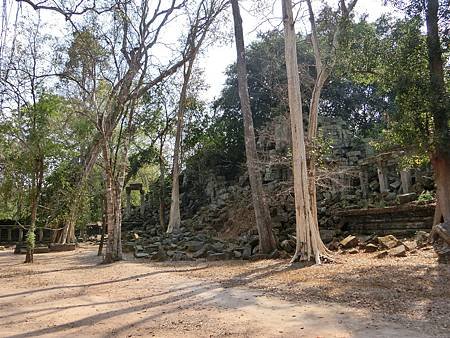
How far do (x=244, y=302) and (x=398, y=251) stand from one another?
503 centimetres

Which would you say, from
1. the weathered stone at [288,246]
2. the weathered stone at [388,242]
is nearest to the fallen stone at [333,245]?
the weathered stone at [288,246]

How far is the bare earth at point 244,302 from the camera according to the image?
4.54 meters

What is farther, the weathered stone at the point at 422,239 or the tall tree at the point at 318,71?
the tall tree at the point at 318,71

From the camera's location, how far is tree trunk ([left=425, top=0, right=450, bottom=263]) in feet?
28.5

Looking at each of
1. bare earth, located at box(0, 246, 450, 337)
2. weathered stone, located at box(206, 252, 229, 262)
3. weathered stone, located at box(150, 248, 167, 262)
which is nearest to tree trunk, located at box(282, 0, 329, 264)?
bare earth, located at box(0, 246, 450, 337)

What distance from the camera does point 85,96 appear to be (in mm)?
13781

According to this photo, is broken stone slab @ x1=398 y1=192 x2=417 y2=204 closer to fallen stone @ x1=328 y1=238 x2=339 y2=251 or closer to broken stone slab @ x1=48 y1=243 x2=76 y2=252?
fallen stone @ x1=328 y1=238 x2=339 y2=251

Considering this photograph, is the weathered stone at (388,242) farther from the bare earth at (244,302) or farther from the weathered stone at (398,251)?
the bare earth at (244,302)

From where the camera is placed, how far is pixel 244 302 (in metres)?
6.04

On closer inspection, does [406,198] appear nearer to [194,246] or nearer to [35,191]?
[194,246]

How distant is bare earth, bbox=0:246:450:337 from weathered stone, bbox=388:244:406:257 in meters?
0.42

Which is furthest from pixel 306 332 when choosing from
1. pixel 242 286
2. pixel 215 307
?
pixel 242 286

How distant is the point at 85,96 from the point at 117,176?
2.93 metres

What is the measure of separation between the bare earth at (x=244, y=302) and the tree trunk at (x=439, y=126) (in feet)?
2.02
